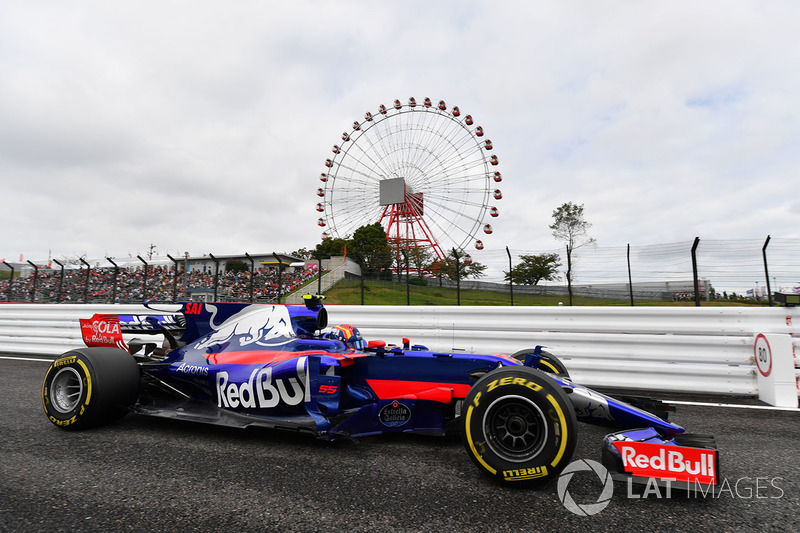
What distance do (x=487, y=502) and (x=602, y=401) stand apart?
3.72ft

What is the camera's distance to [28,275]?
13.6 m

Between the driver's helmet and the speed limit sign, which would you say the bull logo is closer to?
the driver's helmet

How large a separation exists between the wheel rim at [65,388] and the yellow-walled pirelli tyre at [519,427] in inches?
137

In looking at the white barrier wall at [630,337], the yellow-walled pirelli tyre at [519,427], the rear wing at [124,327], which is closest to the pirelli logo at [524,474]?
the yellow-walled pirelli tyre at [519,427]

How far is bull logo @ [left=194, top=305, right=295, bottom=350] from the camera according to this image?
3988mm

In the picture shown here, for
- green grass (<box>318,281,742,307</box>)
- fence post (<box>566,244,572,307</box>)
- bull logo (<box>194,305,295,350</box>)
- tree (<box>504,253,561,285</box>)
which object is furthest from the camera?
green grass (<box>318,281,742,307</box>)

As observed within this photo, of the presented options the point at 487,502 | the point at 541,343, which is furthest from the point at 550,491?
the point at 541,343

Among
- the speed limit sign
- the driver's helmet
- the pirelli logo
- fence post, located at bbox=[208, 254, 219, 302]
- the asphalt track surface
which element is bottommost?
A: the asphalt track surface

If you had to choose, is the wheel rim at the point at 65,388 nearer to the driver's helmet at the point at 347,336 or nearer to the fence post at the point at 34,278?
the driver's helmet at the point at 347,336

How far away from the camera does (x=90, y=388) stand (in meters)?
3.60

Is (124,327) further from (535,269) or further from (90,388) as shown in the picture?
(535,269)

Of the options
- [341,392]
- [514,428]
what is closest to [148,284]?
[341,392]

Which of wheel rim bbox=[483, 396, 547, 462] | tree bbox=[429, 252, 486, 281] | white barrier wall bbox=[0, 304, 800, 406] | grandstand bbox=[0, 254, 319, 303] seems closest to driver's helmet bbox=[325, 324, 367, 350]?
wheel rim bbox=[483, 396, 547, 462]

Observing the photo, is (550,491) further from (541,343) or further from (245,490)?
(541,343)
